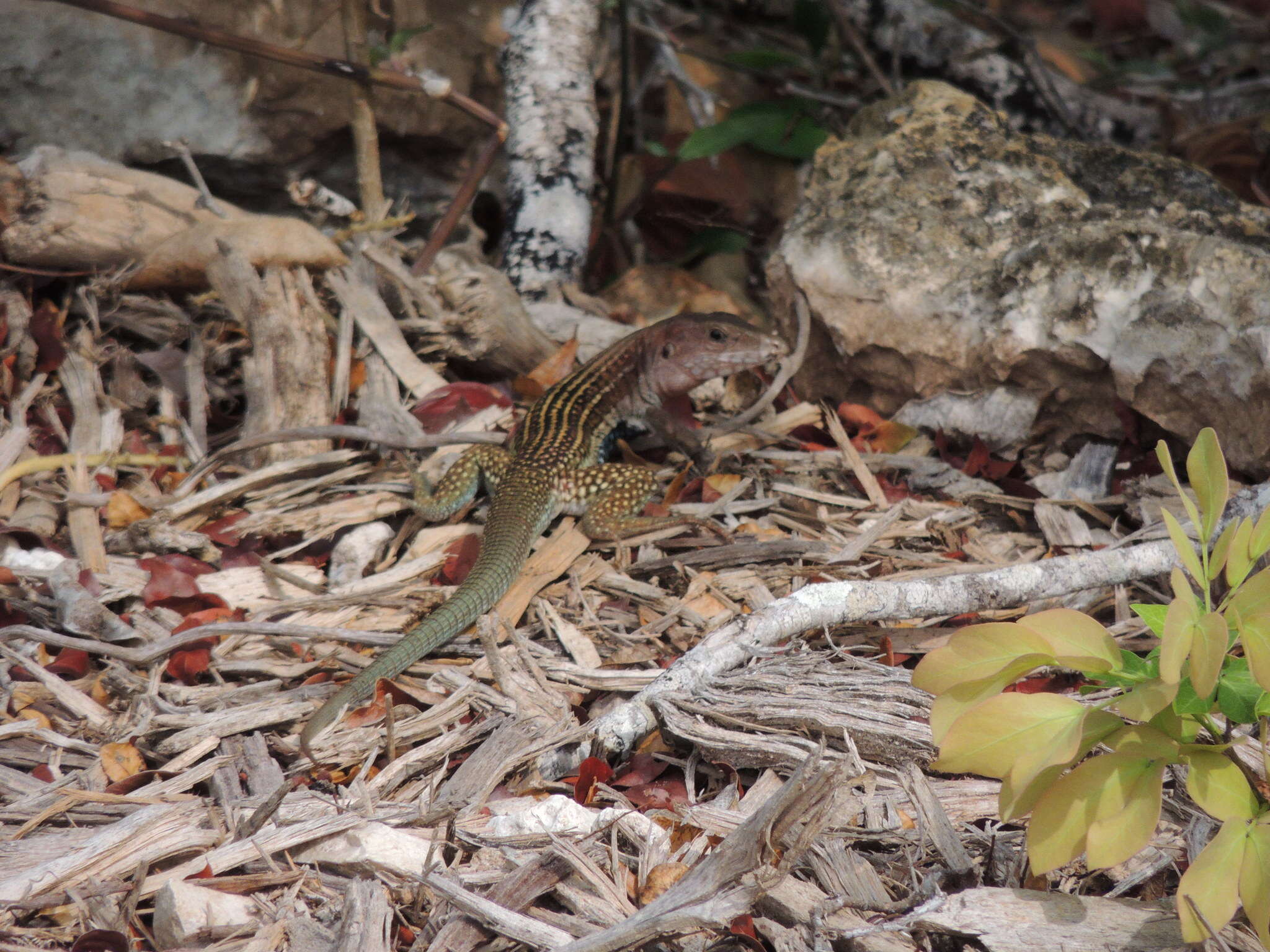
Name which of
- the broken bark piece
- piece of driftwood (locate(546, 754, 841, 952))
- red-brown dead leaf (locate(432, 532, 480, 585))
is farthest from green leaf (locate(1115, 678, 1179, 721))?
the broken bark piece

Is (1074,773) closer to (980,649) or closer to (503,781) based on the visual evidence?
(980,649)

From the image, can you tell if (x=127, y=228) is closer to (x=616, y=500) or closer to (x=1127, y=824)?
(x=616, y=500)

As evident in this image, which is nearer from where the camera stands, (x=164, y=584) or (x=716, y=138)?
(x=164, y=584)

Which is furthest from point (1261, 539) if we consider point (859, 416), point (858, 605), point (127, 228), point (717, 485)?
point (127, 228)

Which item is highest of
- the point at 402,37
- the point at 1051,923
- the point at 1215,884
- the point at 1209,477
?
the point at 402,37

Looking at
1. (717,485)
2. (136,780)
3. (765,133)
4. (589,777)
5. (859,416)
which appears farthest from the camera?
(765,133)

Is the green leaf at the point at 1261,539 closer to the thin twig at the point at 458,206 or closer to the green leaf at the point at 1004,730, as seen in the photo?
the green leaf at the point at 1004,730

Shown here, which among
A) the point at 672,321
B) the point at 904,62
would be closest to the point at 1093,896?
the point at 672,321
